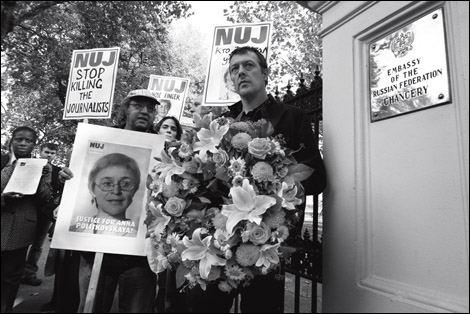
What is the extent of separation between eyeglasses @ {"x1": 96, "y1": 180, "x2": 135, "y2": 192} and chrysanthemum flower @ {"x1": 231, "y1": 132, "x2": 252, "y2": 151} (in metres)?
0.79

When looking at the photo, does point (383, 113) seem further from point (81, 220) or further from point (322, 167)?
point (81, 220)

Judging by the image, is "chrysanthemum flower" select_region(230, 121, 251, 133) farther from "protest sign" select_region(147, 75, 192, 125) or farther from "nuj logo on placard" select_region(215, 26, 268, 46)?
"protest sign" select_region(147, 75, 192, 125)

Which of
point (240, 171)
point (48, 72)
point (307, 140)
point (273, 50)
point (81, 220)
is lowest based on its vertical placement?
point (81, 220)

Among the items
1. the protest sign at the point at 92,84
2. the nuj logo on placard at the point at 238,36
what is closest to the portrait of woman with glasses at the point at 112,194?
the protest sign at the point at 92,84

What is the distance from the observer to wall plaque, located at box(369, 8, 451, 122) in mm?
1168

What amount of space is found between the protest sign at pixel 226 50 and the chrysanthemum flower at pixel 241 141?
2214 millimetres

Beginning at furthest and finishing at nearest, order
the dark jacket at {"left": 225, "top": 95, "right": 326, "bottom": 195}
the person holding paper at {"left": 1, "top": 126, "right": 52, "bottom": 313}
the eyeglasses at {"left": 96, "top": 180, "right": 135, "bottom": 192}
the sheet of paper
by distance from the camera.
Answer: the sheet of paper → the person holding paper at {"left": 1, "top": 126, "right": 52, "bottom": 313} → the eyeglasses at {"left": 96, "top": 180, "right": 135, "bottom": 192} → the dark jacket at {"left": 225, "top": 95, "right": 326, "bottom": 195}

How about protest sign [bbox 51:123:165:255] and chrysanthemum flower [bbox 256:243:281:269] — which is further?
protest sign [bbox 51:123:165:255]

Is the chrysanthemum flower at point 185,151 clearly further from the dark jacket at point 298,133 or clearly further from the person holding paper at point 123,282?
the person holding paper at point 123,282

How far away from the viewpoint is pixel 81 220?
1.63m

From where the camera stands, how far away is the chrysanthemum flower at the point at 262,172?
44.1 inches

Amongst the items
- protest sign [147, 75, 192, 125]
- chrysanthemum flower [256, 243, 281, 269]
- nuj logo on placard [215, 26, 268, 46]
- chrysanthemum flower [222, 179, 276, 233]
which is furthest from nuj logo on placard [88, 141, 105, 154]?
protest sign [147, 75, 192, 125]

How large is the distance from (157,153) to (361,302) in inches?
49.5

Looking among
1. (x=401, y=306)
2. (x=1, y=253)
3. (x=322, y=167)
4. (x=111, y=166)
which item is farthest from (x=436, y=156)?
(x=1, y=253)
